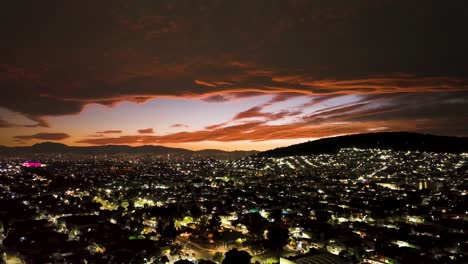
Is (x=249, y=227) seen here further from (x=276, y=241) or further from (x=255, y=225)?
(x=276, y=241)

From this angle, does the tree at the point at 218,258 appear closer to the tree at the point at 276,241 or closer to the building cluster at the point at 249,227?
the building cluster at the point at 249,227

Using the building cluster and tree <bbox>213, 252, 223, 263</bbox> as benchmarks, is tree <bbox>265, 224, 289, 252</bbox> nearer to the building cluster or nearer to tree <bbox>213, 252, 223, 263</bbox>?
the building cluster

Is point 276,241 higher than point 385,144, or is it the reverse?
point 385,144

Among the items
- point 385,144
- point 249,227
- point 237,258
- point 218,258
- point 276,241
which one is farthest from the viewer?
point 385,144

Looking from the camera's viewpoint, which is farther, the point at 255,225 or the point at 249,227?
the point at 249,227

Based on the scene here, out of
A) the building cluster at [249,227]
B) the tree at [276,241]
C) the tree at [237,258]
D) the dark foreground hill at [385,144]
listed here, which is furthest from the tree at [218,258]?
the dark foreground hill at [385,144]

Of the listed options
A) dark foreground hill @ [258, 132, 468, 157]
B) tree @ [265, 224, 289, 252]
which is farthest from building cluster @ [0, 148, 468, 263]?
dark foreground hill @ [258, 132, 468, 157]

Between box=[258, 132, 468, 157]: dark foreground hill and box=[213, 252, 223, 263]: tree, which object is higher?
box=[258, 132, 468, 157]: dark foreground hill

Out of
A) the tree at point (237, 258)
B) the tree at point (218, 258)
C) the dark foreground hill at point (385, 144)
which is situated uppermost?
the dark foreground hill at point (385, 144)

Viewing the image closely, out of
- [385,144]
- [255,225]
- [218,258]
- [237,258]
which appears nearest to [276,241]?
[218,258]

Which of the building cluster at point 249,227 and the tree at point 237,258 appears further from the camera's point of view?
the building cluster at point 249,227
